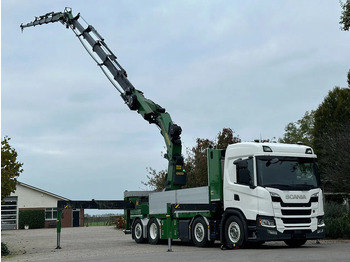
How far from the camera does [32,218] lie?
194 ft

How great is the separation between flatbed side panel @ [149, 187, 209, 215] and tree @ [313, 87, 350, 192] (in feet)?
41.2

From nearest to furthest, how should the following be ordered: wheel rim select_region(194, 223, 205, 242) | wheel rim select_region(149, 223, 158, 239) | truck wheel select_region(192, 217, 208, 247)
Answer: truck wheel select_region(192, 217, 208, 247) → wheel rim select_region(194, 223, 205, 242) → wheel rim select_region(149, 223, 158, 239)

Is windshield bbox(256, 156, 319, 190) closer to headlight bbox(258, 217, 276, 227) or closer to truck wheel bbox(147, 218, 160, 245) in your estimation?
headlight bbox(258, 217, 276, 227)

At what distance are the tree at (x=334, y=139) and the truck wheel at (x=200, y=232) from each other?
531 inches

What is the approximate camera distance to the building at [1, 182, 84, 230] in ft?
192

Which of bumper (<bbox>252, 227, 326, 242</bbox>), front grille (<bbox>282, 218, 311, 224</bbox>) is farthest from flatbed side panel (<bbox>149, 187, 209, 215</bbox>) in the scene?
front grille (<bbox>282, 218, 311, 224</bbox>)

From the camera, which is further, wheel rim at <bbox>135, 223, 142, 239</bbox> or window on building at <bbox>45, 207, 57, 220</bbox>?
window on building at <bbox>45, 207, 57, 220</bbox>

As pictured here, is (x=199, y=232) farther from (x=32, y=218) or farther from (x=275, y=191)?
(x=32, y=218)

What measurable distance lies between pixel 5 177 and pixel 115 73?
26.4ft

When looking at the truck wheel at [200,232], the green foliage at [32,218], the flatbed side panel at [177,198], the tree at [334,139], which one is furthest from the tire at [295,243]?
the green foliage at [32,218]

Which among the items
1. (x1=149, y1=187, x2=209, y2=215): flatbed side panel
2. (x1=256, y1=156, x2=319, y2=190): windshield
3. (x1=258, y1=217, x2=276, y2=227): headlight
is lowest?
(x1=258, y1=217, x2=276, y2=227): headlight

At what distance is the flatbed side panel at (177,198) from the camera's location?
19.7m

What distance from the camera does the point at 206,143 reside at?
1548 inches

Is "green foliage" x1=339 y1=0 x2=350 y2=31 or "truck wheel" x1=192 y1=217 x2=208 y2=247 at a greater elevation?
"green foliage" x1=339 y1=0 x2=350 y2=31
